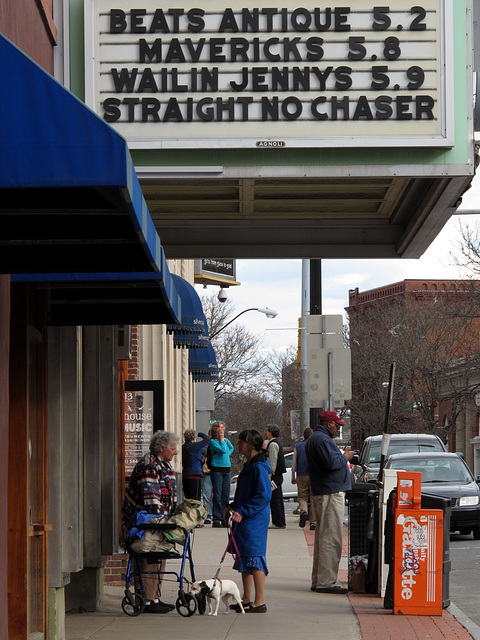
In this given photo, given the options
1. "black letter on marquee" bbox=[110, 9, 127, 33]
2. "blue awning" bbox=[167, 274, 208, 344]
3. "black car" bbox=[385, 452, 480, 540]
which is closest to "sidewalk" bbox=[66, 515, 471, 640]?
"blue awning" bbox=[167, 274, 208, 344]

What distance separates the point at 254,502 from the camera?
9922 millimetres

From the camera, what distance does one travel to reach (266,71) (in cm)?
891

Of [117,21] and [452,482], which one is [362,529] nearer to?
[117,21]

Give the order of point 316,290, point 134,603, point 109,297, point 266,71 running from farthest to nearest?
1. point 316,290
2. point 134,603
3. point 266,71
4. point 109,297

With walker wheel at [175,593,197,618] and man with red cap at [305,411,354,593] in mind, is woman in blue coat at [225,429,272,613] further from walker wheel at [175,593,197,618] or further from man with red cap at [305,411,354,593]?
man with red cap at [305,411,354,593]

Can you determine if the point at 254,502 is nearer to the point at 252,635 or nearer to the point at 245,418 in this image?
the point at 252,635

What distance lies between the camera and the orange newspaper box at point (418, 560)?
995 cm

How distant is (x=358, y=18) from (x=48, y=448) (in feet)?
14.3

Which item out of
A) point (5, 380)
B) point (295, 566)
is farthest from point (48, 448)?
point (295, 566)

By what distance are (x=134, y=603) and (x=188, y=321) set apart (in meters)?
5.12

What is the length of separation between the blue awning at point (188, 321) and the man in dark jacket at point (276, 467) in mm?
4370

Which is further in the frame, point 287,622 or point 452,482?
point 452,482

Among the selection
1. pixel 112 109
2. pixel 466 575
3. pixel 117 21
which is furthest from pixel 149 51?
pixel 466 575

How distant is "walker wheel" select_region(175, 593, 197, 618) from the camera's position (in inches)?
386
